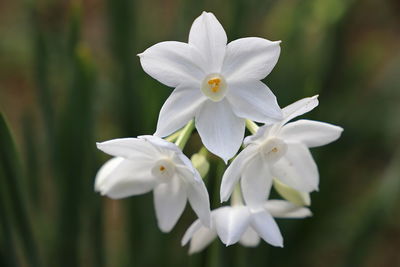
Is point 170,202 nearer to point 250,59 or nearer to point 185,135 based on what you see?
point 185,135

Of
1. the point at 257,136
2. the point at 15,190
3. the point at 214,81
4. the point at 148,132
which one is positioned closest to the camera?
the point at 257,136

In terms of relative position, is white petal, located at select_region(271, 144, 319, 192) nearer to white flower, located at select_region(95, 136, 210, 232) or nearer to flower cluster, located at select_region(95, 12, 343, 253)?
flower cluster, located at select_region(95, 12, 343, 253)

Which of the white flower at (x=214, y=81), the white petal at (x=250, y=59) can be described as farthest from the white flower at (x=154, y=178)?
the white petal at (x=250, y=59)

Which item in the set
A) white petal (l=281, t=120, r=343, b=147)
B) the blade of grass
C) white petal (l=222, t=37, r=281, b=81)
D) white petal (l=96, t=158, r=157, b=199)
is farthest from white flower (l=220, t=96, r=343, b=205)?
the blade of grass

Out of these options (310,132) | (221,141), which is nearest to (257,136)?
(221,141)

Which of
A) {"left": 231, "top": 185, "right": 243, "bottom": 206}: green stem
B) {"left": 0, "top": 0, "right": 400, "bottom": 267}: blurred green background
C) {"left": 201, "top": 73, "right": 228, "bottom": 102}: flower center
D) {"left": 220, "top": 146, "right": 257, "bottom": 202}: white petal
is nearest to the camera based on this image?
{"left": 220, "top": 146, "right": 257, "bottom": 202}: white petal

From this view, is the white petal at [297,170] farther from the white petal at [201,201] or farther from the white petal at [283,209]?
the white petal at [201,201]

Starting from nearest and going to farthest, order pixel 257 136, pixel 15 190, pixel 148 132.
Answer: pixel 257 136 → pixel 15 190 → pixel 148 132
